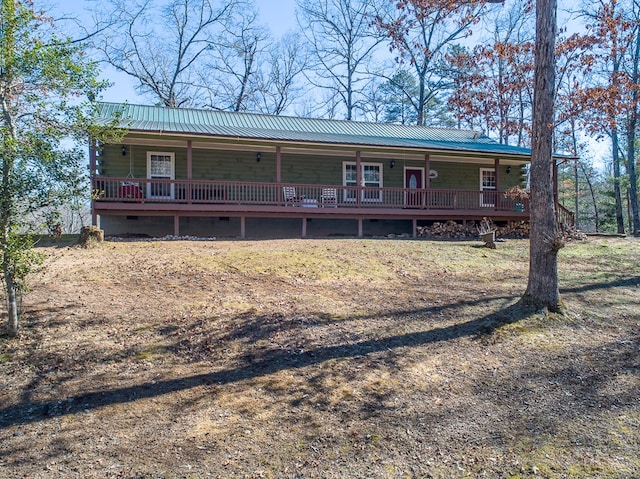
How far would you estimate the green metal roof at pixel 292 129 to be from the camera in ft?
48.9

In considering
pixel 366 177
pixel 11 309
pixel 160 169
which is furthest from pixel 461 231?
pixel 11 309

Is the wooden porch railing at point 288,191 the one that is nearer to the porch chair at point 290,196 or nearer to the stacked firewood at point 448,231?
the porch chair at point 290,196

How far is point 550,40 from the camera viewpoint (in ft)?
22.6

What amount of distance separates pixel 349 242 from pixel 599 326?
284 inches

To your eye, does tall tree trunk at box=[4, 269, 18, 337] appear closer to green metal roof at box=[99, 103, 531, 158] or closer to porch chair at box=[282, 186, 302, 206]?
green metal roof at box=[99, 103, 531, 158]

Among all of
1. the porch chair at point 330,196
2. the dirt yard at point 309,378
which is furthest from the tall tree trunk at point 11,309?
the porch chair at point 330,196

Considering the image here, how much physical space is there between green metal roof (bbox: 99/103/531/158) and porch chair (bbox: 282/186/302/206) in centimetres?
179

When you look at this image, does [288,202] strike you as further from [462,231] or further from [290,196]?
[462,231]

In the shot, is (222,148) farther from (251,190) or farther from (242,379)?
→ (242,379)

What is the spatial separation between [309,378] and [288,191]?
1131 cm

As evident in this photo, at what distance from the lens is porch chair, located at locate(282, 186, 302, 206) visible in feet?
49.9

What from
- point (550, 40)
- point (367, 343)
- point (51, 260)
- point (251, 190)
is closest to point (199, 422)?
point (367, 343)

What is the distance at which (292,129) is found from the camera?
715 inches

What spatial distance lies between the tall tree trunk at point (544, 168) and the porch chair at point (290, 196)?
30.4 ft
